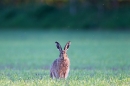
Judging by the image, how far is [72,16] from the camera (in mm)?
50531

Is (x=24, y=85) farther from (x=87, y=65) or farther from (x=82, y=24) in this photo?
(x=82, y=24)

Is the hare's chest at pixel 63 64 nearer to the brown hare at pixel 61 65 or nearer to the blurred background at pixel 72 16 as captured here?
the brown hare at pixel 61 65

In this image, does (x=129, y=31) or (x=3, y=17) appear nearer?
(x=129, y=31)

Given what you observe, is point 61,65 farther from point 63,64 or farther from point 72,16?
point 72,16

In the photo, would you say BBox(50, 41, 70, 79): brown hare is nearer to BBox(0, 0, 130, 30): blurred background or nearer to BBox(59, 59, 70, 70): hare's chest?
BBox(59, 59, 70, 70): hare's chest

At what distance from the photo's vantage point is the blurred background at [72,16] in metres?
47.5

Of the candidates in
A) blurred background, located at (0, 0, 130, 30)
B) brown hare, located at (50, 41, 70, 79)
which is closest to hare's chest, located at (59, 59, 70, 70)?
brown hare, located at (50, 41, 70, 79)

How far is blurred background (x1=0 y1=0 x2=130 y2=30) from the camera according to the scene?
4747cm

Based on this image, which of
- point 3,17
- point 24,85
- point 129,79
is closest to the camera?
point 24,85

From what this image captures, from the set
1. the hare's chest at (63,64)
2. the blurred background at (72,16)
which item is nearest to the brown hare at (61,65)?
the hare's chest at (63,64)

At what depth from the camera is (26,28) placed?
52438 millimetres

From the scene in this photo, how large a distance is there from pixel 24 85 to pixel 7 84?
43 centimetres

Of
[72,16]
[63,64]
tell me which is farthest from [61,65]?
[72,16]

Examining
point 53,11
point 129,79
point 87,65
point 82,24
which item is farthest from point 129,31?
point 129,79
